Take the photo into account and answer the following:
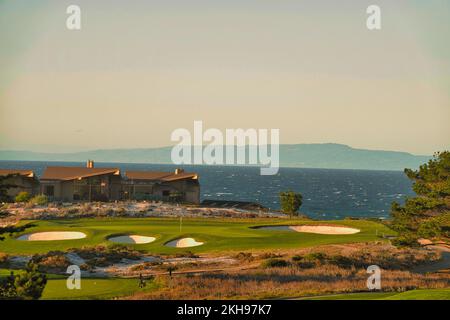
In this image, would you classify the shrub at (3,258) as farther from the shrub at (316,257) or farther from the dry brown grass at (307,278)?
the shrub at (316,257)

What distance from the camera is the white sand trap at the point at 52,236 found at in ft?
146

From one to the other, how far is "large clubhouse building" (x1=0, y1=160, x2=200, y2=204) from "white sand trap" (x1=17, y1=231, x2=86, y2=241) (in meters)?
23.5

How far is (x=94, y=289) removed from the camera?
2586 centimetres

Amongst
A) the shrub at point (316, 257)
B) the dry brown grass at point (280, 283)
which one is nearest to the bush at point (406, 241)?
the dry brown grass at point (280, 283)

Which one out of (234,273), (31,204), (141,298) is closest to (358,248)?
(234,273)

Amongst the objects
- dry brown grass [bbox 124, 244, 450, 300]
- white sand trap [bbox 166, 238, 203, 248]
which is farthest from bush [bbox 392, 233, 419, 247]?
white sand trap [bbox 166, 238, 203, 248]

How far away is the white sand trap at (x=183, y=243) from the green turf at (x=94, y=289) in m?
12.9

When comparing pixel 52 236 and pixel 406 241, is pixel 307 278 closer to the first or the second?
pixel 406 241

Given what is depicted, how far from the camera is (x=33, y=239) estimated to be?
44750mm
